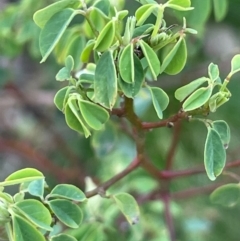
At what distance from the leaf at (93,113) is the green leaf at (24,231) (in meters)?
0.11

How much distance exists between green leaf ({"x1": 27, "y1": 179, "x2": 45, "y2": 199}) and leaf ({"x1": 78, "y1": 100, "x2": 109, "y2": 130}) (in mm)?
90

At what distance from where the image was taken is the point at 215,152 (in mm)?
491

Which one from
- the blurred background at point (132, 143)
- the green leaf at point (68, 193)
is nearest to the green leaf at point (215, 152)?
the green leaf at point (68, 193)

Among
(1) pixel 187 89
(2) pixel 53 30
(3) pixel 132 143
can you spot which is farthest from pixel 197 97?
(3) pixel 132 143

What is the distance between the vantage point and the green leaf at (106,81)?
1.46ft

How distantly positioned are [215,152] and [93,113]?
12 cm

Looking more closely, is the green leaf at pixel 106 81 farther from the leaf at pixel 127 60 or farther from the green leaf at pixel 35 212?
the green leaf at pixel 35 212

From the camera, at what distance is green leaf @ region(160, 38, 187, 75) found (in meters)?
0.47

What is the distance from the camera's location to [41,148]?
1.33m

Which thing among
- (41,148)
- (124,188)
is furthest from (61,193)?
(41,148)

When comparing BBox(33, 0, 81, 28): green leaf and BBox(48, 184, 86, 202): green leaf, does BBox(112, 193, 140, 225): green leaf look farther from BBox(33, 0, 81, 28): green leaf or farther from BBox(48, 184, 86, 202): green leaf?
BBox(33, 0, 81, 28): green leaf

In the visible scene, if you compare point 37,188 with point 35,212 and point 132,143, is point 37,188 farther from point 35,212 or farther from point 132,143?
point 132,143

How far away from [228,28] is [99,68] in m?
0.93

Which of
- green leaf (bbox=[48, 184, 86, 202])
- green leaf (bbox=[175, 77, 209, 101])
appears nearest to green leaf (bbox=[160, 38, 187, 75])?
green leaf (bbox=[175, 77, 209, 101])
